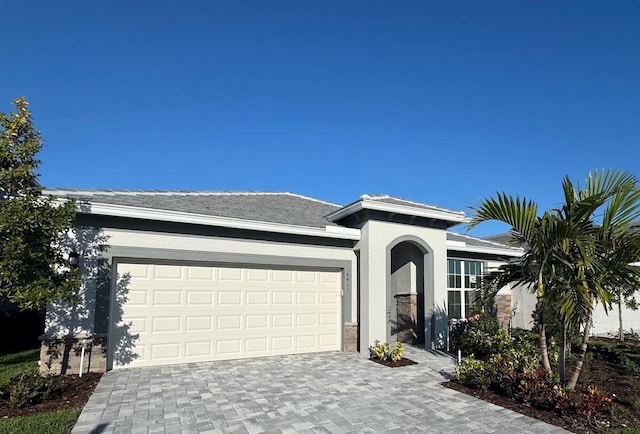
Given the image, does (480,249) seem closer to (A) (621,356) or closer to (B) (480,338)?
(B) (480,338)

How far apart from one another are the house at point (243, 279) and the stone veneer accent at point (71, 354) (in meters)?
0.02

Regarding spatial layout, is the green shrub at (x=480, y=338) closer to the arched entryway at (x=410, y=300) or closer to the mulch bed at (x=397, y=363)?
the arched entryway at (x=410, y=300)

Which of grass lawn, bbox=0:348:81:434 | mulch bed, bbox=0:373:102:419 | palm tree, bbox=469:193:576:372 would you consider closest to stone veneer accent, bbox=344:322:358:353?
palm tree, bbox=469:193:576:372

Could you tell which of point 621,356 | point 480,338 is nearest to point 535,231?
point 480,338

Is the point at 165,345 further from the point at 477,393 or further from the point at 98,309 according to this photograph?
the point at 477,393

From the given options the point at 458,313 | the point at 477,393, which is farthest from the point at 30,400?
the point at 458,313

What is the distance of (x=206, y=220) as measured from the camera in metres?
9.59

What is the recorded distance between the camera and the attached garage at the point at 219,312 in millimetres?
8969

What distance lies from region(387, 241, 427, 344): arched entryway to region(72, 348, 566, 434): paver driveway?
10.5ft

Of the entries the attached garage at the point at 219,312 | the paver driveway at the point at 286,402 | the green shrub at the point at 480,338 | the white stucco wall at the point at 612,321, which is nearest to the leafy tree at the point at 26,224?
the paver driveway at the point at 286,402

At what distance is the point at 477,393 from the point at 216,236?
6600mm

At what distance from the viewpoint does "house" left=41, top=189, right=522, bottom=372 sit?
8.59 metres

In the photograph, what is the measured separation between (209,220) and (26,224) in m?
3.80

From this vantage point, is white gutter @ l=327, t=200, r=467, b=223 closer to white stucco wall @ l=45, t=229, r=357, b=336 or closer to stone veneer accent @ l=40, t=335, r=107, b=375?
white stucco wall @ l=45, t=229, r=357, b=336
